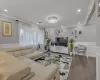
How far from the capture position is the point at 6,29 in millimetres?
3975

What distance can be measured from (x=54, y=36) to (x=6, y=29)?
467 cm

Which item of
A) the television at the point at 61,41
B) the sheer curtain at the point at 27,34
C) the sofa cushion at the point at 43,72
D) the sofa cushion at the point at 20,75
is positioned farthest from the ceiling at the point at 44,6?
the television at the point at 61,41

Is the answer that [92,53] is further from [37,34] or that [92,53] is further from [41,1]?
[41,1]

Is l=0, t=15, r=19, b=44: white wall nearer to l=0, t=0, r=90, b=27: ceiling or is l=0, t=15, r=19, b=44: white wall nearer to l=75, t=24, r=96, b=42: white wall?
l=0, t=0, r=90, b=27: ceiling

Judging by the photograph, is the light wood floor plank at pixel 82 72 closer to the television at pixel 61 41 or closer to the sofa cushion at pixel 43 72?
the sofa cushion at pixel 43 72

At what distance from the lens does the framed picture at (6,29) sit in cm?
385

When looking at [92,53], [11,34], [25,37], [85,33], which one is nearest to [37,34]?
[25,37]

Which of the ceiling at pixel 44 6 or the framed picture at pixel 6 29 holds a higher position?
the ceiling at pixel 44 6

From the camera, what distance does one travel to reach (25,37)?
5.24 m

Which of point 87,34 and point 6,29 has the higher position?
point 6,29

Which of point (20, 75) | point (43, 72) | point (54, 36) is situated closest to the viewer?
point (20, 75)

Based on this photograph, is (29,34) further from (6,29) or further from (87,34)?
(87,34)

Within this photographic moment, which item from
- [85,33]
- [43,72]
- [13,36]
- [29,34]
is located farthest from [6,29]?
[85,33]

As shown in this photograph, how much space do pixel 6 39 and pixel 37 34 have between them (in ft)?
9.48
